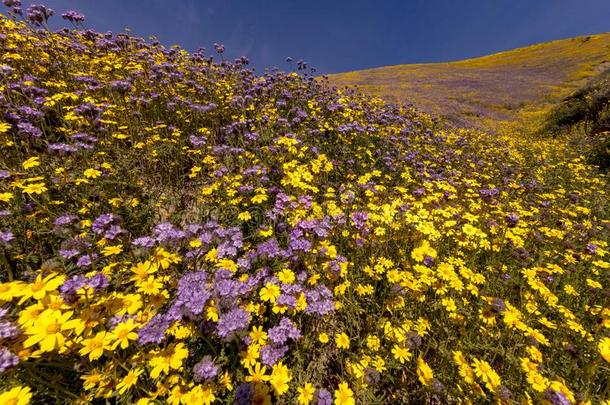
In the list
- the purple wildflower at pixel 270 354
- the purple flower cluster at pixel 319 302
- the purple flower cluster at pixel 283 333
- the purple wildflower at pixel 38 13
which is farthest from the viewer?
the purple wildflower at pixel 38 13

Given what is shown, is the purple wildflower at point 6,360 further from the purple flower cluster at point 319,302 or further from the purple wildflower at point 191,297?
the purple flower cluster at point 319,302

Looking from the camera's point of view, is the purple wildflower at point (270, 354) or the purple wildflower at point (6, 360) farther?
the purple wildflower at point (270, 354)

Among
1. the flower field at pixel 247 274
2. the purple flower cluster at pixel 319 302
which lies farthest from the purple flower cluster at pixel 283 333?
the purple flower cluster at pixel 319 302

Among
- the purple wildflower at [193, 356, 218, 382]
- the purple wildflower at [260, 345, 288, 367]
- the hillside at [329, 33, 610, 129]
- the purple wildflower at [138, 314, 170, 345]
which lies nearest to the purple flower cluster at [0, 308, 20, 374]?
the purple wildflower at [138, 314, 170, 345]

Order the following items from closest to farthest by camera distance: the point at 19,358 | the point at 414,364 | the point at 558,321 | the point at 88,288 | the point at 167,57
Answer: the point at 19,358 < the point at 88,288 < the point at 414,364 < the point at 558,321 < the point at 167,57

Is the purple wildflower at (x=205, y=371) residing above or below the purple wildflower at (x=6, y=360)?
below

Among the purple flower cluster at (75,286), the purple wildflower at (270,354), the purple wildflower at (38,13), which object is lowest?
the purple wildflower at (270,354)

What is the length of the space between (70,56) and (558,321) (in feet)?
36.2

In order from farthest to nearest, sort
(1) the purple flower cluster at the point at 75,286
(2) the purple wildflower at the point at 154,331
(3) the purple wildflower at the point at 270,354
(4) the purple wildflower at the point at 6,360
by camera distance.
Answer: (3) the purple wildflower at the point at 270,354
(1) the purple flower cluster at the point at 75,286
(2) the purple wildflower at the point at 154,331
(4) the purple wildflower at the point at 6,360

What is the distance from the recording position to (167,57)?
8477mm

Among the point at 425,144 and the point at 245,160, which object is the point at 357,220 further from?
the point at 425,144

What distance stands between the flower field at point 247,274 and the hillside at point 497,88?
590 inches

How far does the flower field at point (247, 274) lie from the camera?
2078mm

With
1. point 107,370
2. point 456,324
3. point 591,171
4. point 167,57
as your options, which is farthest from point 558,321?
point 167,57
